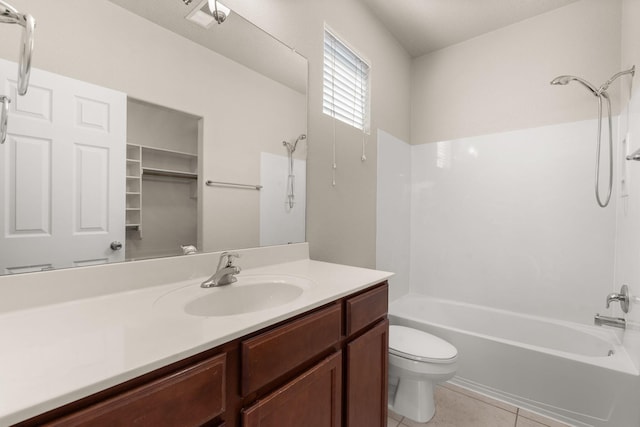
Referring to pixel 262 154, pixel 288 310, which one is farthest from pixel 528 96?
pixel 288 310

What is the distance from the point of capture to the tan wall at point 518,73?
75.9 inches

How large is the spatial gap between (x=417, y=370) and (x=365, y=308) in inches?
27.0

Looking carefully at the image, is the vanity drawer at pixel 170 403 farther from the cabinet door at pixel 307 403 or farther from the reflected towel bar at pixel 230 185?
the reflected towel bar at pixel 230 185

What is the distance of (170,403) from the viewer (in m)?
0.55

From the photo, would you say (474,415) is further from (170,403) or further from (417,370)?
(170,403)

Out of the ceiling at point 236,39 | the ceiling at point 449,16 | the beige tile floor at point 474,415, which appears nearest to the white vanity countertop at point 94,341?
the ceiling at point 236,39

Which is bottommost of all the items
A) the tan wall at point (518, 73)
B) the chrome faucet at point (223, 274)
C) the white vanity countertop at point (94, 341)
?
the white vanity countertop at point (94, 341)

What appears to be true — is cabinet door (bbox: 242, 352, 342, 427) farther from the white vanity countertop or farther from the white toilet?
the white toilet

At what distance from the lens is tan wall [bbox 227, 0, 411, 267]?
1.56 metres

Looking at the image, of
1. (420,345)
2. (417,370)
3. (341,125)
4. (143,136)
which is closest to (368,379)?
(417,370)

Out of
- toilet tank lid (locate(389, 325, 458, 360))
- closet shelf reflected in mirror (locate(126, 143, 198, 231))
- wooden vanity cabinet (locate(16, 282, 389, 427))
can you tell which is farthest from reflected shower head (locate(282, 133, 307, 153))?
toilet tank lid (locate(389, 325, 458, 360))

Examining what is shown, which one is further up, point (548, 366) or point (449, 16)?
point (449, 16)

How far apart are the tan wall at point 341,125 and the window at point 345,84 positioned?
0.20 ft

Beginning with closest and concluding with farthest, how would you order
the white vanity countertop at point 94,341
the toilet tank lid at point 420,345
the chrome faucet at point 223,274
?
the white vanity countertop at point 94,341 < the chrome faucet at point 223,274 < the toilet tank lid at point 420,345
